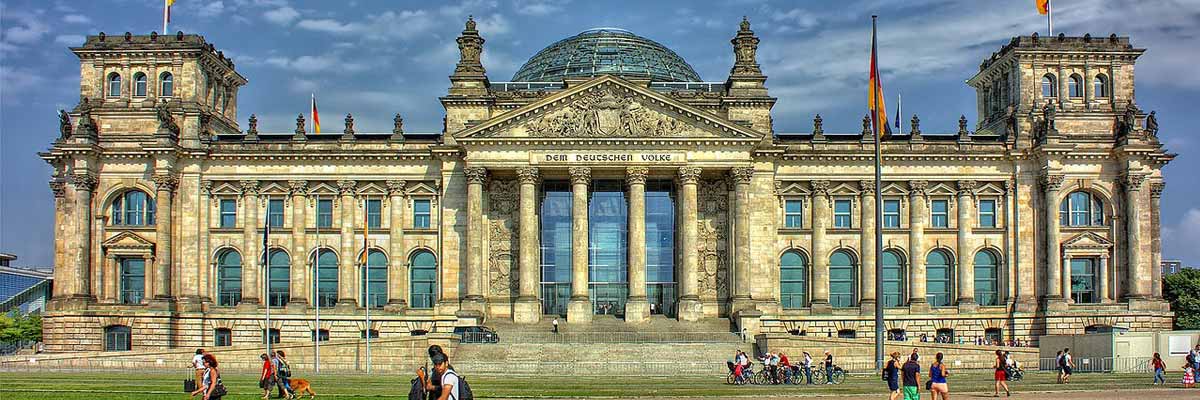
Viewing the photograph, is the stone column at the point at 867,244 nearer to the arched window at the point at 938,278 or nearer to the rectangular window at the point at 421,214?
the arched window at the point at 938,278

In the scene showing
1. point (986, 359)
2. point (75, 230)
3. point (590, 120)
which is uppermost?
point (590, 120)

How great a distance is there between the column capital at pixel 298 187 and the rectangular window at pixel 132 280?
33.3 ft

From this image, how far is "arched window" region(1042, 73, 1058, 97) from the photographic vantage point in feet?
270

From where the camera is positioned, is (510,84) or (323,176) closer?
(323,176)

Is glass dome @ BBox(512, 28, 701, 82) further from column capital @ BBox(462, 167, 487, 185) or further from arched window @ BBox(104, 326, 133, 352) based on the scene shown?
arched window @ BBox(104, 326, 133, 352)

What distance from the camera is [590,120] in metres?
75.3

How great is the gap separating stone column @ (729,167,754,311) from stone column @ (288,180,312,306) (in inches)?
1054

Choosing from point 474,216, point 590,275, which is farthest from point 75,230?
point 590,275

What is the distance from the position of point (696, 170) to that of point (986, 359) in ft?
66.0

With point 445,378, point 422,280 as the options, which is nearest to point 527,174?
point 422,280

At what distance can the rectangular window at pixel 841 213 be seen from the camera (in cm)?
8100

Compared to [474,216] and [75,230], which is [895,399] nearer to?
[474,216]

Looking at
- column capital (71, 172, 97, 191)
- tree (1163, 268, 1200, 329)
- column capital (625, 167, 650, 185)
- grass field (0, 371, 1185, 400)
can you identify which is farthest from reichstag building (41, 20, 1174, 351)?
grass field (0, 371, 1185, 400)

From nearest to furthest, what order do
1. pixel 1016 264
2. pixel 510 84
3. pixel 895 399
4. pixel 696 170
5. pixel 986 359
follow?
1. pixel 895 399
2. pixel 986 359
3. pixel 696 170
4. pixel 1016 264
5. pixel 510 84
